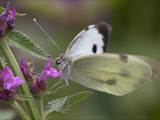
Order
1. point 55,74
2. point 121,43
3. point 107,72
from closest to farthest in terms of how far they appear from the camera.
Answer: point 55,74 < point 107,72 < point 121,43

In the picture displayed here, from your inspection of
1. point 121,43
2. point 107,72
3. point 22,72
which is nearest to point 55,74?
point 22,72

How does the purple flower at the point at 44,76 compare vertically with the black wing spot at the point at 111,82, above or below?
above

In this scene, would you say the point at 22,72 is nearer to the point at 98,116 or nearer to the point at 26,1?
the point at 98,116

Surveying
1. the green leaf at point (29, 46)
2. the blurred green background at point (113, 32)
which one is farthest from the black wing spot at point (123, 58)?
the blurred green background at point (113, 32)

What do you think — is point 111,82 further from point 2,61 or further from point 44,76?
point 2,61

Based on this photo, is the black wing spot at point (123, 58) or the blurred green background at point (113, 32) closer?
the black wing spot at point (123, 58)

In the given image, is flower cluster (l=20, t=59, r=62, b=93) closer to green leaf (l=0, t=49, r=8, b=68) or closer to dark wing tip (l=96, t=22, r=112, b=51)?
green leaf (l=0, t=49, r=8, b=68)

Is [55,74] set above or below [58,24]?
above

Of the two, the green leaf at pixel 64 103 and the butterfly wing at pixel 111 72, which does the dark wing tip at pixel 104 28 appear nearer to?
the butterfly wing at pixel 111 72
